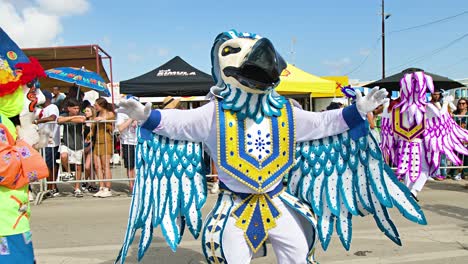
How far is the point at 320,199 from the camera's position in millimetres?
2617

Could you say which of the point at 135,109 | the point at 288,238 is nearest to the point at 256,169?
the point at 288,238

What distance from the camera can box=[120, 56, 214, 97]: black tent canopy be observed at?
973 centimetres

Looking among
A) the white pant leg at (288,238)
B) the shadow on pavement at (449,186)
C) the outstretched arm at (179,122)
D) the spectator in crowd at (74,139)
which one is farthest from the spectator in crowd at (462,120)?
the outstretched arm at (179,122)

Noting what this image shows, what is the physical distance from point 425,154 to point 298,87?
606 centimetres

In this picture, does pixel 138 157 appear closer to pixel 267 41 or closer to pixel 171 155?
pixel 171 155

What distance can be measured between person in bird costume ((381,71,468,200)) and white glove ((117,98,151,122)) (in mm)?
4206

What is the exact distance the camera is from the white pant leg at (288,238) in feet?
7.88

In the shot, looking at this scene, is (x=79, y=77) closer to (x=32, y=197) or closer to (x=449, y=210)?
(x=32, y=197)

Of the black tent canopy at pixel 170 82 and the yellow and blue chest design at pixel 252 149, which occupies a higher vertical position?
the black tent canopy at pixel 170 82

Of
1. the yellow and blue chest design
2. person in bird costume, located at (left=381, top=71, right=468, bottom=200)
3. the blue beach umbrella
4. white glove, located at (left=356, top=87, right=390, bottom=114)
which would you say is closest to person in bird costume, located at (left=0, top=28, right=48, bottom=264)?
the yellow and blue chest design

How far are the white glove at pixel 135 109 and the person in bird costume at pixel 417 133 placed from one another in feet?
13.8

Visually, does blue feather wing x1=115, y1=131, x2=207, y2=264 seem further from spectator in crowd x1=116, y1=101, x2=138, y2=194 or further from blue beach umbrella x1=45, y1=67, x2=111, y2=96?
blue beach umbrella x1=45, y1=67, x2=111, y2=96

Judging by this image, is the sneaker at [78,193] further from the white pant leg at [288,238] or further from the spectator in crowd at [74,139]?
the white pant leg at [288,238]

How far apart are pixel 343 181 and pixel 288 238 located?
0.52 metres
